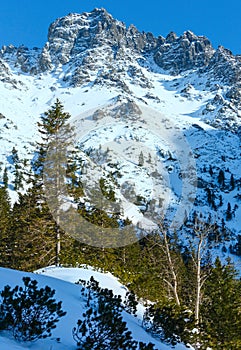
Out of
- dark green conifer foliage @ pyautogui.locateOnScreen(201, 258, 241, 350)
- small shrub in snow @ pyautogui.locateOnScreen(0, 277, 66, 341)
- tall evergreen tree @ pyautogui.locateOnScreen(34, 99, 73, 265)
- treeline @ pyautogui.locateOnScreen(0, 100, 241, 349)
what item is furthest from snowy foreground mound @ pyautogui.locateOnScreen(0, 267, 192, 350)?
tall evergreen tree @ pyautogui.locateOnScreen(34, 99, 73, 265)

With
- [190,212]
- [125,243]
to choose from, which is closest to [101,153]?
[190,212]

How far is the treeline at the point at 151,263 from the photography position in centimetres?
1115

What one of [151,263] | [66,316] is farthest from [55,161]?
[66,316]

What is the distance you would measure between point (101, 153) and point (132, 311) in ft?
574

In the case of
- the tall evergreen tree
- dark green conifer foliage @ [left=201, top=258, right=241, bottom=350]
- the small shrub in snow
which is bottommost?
the small shrub in snow

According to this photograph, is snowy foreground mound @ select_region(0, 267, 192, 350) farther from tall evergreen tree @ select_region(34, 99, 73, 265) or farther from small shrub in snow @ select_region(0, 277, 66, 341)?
tall evergreen tree @ select_region(34, 99, 73, 265)

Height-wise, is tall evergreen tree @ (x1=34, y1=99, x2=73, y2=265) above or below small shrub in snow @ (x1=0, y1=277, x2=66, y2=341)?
above

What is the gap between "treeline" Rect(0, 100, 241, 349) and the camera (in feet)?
36.6

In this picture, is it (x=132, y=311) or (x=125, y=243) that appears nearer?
(x=132, y=311)

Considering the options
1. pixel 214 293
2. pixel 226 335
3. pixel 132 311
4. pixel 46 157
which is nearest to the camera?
pixel 132 311

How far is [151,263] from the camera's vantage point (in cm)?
2408

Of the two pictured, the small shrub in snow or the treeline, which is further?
the treeline

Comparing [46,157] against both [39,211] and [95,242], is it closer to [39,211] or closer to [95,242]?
[39,211]

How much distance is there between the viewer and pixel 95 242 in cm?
3094
